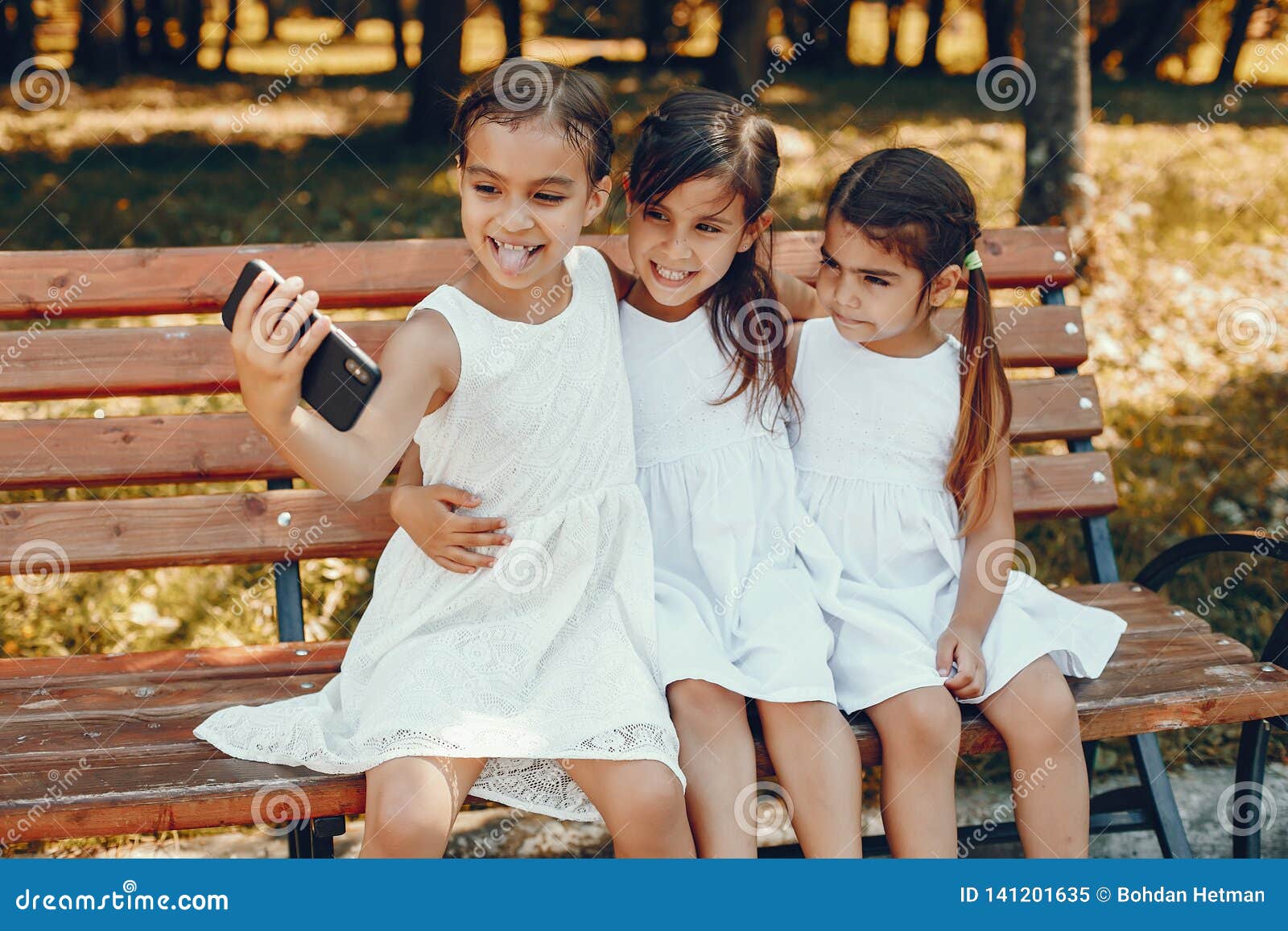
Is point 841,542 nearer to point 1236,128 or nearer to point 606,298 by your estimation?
point 606,298

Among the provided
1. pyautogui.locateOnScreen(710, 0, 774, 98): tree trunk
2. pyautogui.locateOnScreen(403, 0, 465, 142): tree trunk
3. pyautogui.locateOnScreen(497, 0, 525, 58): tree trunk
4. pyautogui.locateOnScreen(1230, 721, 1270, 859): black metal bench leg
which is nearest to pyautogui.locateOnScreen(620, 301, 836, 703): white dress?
pyautogui.locateOnScreen(1230, 721, 1270, 859): black metal bench leg

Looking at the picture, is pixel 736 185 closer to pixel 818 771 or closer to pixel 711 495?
pixel 711 495

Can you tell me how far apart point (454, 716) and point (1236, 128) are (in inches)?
374

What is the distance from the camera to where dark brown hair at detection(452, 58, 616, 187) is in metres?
2.18

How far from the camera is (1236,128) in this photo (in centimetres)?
972

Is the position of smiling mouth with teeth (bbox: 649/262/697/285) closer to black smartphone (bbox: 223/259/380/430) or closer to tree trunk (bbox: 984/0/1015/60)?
black smartphone (bbox: 223/259/380/430)

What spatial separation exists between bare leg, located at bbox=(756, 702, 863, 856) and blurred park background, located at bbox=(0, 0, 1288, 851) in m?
1.19

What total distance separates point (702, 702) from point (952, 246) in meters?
1.02

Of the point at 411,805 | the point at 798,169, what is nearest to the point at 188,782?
the point at 411,805
